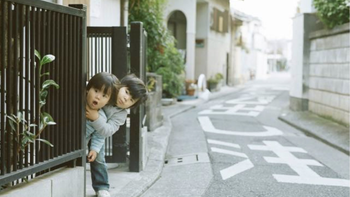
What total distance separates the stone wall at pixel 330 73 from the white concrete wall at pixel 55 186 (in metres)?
8.73

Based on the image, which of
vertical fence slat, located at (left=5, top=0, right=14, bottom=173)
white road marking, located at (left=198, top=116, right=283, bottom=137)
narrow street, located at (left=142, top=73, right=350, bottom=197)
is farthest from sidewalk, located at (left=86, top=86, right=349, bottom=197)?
vertical fence slat, located at (left=5, top=0, right=14, bottom=173)

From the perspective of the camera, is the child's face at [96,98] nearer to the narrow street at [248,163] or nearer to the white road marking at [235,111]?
the narrow street at [248,163]

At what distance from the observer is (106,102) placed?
483cm

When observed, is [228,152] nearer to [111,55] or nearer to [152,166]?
[152,166]

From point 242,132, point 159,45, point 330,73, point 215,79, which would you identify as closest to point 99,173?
point 242,132

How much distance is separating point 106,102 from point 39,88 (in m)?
0.90

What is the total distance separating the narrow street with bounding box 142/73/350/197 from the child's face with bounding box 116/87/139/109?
157cm

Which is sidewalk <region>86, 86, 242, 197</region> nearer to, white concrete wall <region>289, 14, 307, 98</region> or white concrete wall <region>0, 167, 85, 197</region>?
white concrete wall <region>0, 167, 85, 197</region>

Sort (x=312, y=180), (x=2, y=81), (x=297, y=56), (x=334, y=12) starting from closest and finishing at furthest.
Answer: (x=2, y=81), (x=312, y=180), (x=334, y=12), (x=297, y=56)

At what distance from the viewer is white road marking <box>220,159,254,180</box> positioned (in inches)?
278

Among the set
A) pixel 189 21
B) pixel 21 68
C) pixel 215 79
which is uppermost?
pixel 189 21

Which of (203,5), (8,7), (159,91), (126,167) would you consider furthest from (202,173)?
(203,5)

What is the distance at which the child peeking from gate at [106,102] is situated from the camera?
479 cm

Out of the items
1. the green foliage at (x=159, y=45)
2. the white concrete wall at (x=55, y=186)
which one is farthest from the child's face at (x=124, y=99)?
the green foliage at (x=159, y=45)
